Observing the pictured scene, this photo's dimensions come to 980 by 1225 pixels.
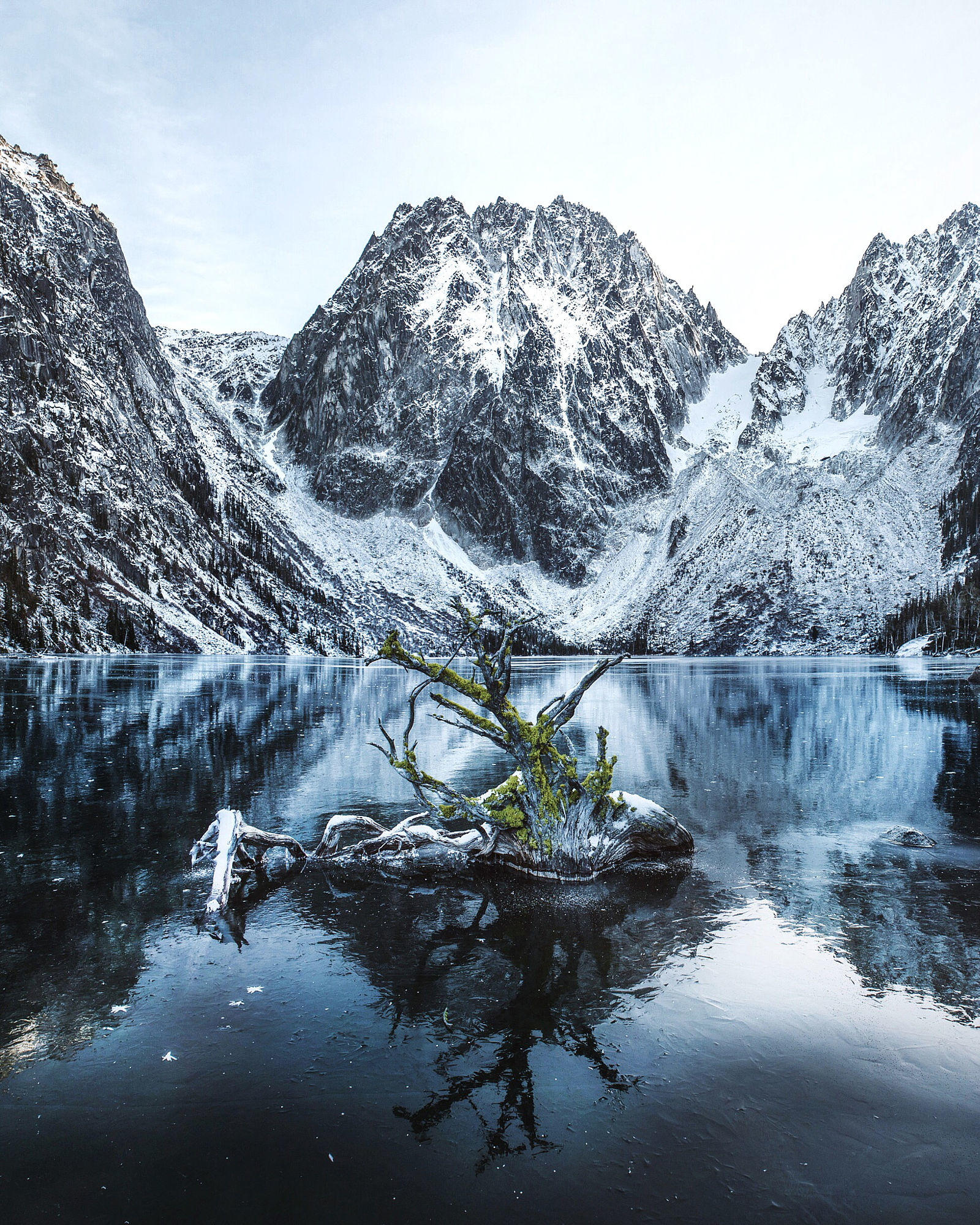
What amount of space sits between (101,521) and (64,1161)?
615 ft

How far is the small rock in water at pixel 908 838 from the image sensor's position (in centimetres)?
1981

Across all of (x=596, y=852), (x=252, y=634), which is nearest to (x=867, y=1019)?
(x=596, y=852)

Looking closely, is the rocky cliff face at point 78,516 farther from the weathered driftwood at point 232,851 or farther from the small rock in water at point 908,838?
the small rock in water at point 908,838

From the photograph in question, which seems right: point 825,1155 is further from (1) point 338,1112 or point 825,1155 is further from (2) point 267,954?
(2) point 267,954

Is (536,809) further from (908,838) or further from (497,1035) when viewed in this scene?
(908,838)

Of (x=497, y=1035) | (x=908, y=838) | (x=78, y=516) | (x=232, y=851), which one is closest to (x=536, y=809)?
(x=232, y=851)

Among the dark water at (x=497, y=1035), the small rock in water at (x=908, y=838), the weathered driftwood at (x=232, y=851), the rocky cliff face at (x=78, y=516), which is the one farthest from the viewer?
the rocky cliff face at (x=78, y=516)

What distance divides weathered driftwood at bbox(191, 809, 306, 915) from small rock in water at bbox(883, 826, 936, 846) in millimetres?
16497

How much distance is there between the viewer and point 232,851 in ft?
51.9

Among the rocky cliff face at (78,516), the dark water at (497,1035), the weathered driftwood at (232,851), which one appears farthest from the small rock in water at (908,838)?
the rocky cliff face at (78,516)

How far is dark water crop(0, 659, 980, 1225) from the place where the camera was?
289 inches

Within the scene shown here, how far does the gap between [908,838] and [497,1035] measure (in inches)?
613

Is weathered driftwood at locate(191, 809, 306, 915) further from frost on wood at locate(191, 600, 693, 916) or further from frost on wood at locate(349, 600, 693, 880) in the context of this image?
frost on wood at locate(349, 600, 693, 880)

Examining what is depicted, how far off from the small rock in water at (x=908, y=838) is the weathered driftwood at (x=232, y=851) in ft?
54.1
